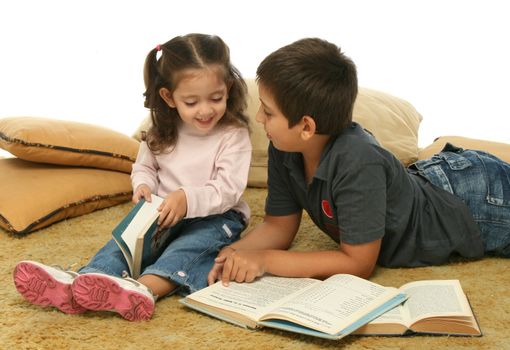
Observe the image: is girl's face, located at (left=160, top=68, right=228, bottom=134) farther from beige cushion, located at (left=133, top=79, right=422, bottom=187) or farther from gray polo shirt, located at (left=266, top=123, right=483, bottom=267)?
beige cushion, located at (left=133, top=79, right=422, bottom=187)

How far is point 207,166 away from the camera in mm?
1663

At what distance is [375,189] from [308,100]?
0.23 m

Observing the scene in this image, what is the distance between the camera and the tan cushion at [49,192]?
180cm

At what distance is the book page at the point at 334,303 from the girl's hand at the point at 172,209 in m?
0.37

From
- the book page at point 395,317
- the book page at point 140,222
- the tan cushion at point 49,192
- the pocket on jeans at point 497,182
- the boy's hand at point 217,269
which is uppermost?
the pocket on jeans at point 497,182

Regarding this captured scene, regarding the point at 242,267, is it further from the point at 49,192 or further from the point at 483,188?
the point at 49,192

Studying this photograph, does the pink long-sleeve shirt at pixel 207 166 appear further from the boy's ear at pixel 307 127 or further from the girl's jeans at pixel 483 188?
the girl's jeans at pixel 483 188

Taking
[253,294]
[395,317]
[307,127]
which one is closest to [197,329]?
[253,294]

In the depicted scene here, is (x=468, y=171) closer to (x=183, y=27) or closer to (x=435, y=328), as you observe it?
(x=435, y=328)

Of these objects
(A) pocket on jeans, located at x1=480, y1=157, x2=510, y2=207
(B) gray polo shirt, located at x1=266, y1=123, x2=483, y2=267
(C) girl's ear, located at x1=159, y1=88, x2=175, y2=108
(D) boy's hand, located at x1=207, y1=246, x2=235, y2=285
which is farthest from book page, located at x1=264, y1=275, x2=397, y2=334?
(C) girl's ear, located at x1=159, y1=88, x2=175, y2=108

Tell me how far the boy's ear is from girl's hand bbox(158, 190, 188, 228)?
1.04 ft

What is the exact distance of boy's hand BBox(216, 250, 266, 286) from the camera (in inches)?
54.5

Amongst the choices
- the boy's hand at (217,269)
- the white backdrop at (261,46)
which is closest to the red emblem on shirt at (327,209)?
the boy's hand at (217,269)

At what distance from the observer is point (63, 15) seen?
2887mm
